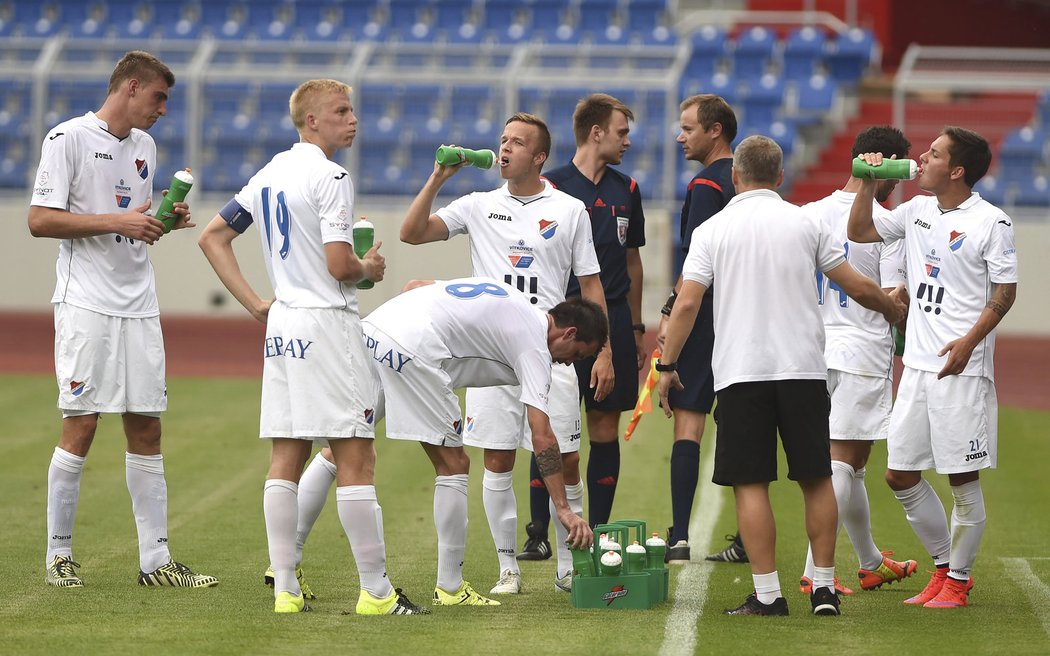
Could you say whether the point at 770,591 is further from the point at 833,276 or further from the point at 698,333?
the point at 698,333

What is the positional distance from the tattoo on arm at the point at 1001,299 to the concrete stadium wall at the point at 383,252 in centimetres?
1442

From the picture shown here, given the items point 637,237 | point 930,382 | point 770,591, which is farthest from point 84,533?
point 930,382

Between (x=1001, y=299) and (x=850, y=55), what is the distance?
1862 centimetres

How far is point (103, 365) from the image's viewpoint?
6301mm

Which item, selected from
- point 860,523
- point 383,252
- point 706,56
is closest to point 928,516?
point 860,523

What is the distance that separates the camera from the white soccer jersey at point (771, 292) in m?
5.71

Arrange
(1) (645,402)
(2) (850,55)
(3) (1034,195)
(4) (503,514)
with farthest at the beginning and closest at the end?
(2) (850,55) → (3) (1034,195) → (1) (645,402) → (4) (503,514)

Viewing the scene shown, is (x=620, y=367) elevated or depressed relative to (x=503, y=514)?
elevated

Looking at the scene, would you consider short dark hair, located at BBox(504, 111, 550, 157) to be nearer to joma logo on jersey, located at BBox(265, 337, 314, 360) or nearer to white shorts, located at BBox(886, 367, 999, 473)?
joma logo on jersey, located at BBox(265, 337, 314, 360)

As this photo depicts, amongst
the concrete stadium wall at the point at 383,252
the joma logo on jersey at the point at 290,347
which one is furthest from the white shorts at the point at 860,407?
the concrete stadium wall at the point at 383,252

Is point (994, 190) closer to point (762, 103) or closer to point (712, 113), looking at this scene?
point (762, 103)

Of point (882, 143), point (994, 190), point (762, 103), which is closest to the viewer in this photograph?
point (882, 143)

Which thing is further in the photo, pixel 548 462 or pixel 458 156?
pixel 458 156

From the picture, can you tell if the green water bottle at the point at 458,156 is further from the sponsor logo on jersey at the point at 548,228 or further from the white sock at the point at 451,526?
the white sock at the point at 451,526
